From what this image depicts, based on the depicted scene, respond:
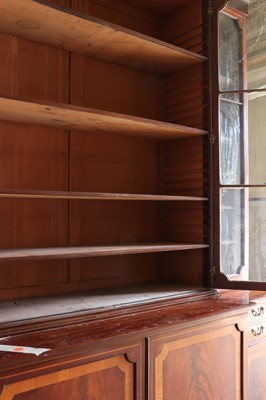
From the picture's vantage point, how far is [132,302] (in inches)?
68.5

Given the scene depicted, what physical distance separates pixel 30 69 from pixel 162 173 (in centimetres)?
89

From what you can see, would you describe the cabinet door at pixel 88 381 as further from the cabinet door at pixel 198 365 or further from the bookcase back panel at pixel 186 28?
the bookcase back panel at pixel 186 28

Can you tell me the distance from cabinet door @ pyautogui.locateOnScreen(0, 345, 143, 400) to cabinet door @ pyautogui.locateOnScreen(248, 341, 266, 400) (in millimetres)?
675

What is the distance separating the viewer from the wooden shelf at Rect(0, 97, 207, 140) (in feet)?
5.08

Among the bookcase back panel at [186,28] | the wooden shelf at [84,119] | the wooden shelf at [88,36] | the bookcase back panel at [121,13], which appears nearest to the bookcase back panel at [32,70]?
the wooden shelf at [88,36]

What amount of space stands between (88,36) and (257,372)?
169 centimetres

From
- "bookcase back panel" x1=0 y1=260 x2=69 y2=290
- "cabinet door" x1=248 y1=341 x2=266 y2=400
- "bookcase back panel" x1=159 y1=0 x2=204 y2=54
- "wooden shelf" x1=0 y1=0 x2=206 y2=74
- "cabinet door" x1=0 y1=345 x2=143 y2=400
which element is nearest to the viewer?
"cabinet door" x1=0 y1=345 x2=143 y2=400

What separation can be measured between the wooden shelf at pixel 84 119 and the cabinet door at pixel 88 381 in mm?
886

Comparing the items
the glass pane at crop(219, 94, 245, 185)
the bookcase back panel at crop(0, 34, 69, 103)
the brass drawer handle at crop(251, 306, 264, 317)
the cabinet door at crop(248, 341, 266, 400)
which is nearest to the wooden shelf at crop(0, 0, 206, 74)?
the bookcase back panel at crop(0, 34, 69, 103)

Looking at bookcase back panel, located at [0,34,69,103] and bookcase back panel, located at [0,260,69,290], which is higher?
bookcase back panel, located at [0,34,69,103]

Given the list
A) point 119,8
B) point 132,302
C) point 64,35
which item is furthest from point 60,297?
point 119,8

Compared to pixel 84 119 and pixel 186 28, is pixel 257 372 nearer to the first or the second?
pixel 84 119

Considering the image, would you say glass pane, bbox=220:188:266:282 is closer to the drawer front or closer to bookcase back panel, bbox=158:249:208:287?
bookcase back panel, bbox=158:249:208:287

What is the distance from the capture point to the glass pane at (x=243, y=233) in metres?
2.01
